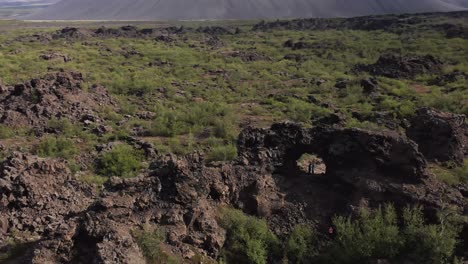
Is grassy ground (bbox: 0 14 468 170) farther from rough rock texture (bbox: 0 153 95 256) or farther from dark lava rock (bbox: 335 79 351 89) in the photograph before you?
rough rock texture (bbox: 0 153 95 256)

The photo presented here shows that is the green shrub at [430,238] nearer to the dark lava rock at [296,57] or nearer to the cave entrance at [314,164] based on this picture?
the cave entrance at [314,164]

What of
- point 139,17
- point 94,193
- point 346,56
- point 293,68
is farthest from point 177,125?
point 139,17

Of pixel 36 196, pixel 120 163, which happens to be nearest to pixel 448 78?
pixel 120 163

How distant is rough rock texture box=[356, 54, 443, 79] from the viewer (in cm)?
3338

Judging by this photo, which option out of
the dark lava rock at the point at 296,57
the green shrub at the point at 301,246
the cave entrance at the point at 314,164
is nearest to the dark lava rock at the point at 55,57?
the dark lava rock at the point at 296,57

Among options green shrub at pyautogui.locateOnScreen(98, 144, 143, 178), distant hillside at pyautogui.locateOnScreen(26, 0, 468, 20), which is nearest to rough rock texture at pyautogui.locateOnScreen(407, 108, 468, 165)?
green shrub at pyautogui.locateOnScreen(98, 144, 143, 178)

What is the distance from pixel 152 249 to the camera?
7.84 metres

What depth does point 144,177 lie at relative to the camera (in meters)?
9.38

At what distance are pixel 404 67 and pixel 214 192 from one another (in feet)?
92.1

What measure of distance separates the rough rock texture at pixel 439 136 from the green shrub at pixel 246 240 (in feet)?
26.9

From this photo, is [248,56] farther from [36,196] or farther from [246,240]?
[246,240]

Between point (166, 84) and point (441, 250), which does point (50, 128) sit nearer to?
point (166, 84)

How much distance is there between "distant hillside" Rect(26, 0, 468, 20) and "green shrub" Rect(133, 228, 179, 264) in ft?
418

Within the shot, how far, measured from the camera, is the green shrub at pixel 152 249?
7844 millimetres
